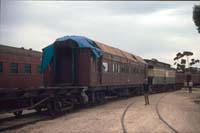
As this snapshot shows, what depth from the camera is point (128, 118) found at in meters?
13.0

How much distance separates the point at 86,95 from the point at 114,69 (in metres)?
5.15

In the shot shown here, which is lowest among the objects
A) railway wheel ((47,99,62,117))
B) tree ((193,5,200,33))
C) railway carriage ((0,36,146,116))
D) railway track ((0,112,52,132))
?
railway track ((0,112,52,132))

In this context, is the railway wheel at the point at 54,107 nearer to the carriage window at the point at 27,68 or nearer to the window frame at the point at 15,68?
the window frame at the point at 15,68

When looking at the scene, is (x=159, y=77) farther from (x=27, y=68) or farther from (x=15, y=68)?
(x=15, y=68)

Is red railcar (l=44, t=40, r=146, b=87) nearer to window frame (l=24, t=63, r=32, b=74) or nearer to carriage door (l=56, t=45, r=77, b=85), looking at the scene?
carriage door (l=56, t=45, r=77, b=85)

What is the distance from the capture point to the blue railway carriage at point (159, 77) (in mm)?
33456

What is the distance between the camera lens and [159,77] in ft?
118

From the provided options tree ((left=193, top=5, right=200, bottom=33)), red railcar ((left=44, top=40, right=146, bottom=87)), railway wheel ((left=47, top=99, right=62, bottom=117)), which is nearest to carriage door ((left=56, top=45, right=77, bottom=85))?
red railcar ((left=44, top=40, right=146, bottom=87))

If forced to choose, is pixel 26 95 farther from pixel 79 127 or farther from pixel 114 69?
pixel 114 69

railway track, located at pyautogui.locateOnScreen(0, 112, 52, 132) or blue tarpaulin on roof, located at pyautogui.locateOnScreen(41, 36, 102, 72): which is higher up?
blue tarpaulin on roof, located at pyautogui.locateOnScreen(41, 36, 102, 72)

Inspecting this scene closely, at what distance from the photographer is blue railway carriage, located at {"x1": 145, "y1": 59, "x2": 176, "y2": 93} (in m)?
33.5

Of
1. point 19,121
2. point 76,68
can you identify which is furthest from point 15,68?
point 19,121

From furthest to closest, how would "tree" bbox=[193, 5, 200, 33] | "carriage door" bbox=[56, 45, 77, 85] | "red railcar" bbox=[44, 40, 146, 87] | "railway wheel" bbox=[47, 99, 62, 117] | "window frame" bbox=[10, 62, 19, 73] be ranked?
1. "tree" bbox=[193, 5, 200, 33]
2. "window frame" bbox=[10, 62, 19, 73]
3. "carriage door" bbox=[56, 45, 77, 85]
4. "red railcar" bbox=[44, 40, 146, 87]
5. "railway wheel" bbox=[47, 99, 62, 117]

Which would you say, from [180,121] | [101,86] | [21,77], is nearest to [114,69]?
[101,86]
